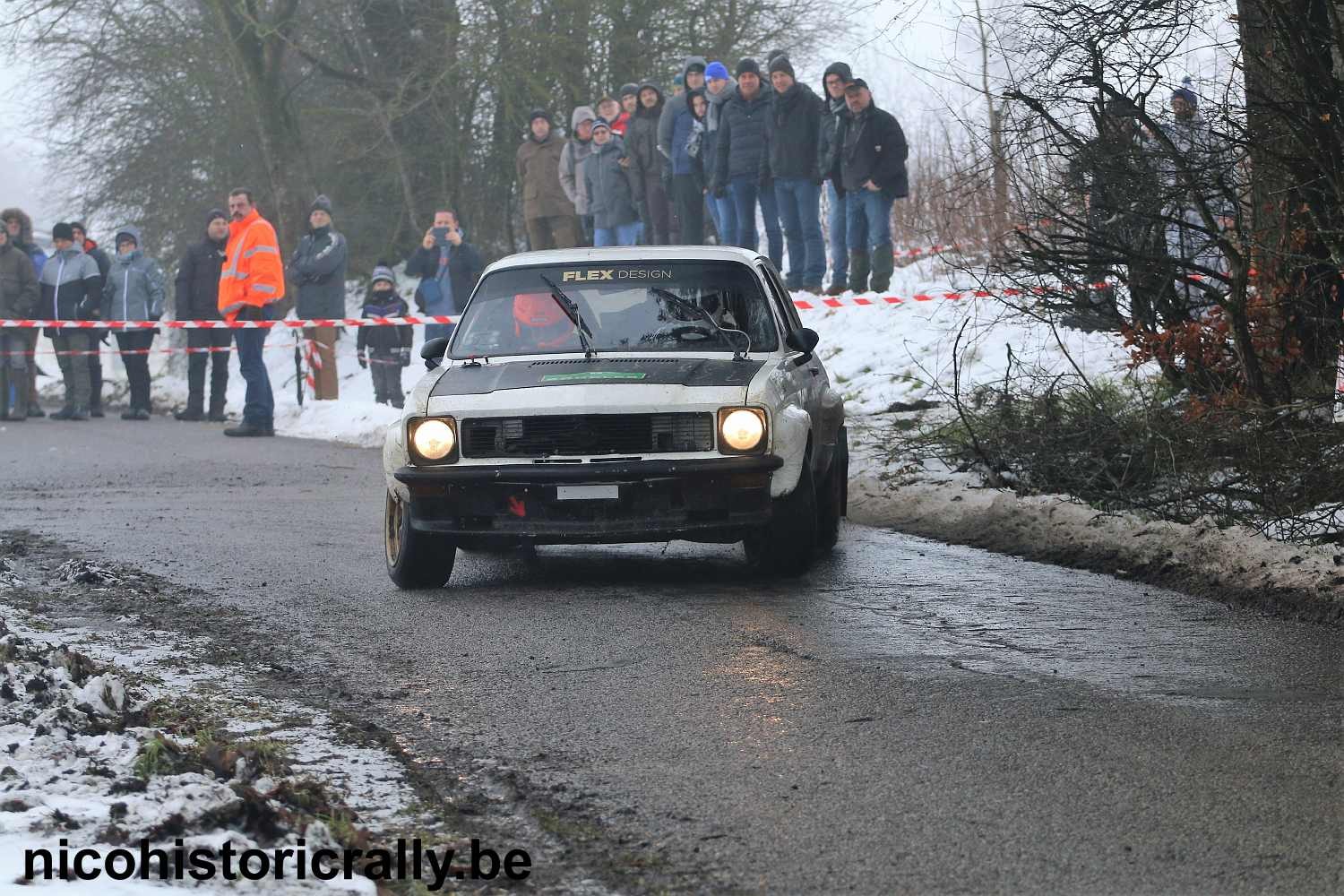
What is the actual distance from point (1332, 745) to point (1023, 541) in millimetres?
4861

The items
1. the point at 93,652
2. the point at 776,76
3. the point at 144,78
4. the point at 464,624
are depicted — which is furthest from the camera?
the point at 144,78

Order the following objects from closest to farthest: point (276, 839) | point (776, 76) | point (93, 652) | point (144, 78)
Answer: point (276, 839)
point (93, 652)
point (776, 76)
point (144, 78)

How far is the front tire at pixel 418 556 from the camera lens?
9.14 meters

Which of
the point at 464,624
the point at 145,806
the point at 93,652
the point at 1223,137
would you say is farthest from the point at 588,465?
the point at 145,806

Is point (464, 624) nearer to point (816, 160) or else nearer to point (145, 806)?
point (145, 806)

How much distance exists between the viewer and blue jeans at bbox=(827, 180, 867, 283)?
21219 mm

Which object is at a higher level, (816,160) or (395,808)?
(816,160)

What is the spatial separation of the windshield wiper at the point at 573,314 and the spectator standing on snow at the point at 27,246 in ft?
53.9

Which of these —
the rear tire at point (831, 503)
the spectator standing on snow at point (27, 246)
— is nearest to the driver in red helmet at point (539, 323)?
the rear tire at point (831, 503)

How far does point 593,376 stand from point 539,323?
955 millimetres

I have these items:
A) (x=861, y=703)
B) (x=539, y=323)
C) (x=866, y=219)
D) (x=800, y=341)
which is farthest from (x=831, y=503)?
(x=866, y=219)

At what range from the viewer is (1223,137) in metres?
9.46

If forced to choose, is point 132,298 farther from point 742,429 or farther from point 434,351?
point 742,429

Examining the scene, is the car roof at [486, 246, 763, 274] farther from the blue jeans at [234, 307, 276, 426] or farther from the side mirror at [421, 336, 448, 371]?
the blue jeans at [234, 307, 276, 426]
